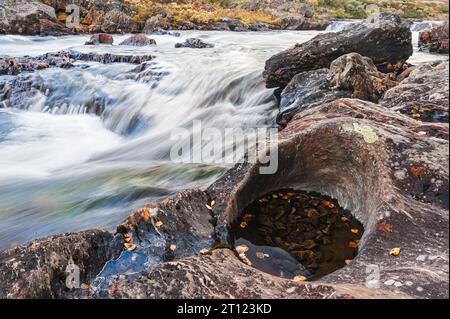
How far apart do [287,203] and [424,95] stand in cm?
350

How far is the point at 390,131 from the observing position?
14.4 ft

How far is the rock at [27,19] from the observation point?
85.5 ft

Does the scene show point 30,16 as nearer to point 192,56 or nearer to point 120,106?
point 192,56

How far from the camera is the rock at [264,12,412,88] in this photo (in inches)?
403

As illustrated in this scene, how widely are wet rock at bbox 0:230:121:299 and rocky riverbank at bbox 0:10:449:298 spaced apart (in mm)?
11

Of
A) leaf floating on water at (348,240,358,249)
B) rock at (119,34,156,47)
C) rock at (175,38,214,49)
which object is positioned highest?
rock at (119,34,156,47)

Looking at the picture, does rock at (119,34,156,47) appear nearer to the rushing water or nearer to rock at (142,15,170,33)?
the rushing water

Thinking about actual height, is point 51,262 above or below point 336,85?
below

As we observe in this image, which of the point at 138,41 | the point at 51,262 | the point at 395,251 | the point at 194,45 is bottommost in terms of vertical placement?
the point at 51,262

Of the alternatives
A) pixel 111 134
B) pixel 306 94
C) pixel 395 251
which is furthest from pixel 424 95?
pixel 111 134

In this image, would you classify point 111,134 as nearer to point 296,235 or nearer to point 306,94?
point 306,94

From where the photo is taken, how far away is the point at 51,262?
3725 millimetres

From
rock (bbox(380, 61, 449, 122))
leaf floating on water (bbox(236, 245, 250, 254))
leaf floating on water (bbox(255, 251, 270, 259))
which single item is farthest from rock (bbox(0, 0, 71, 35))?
leaf floating on water (bbox(255, 251, 270, 259))
